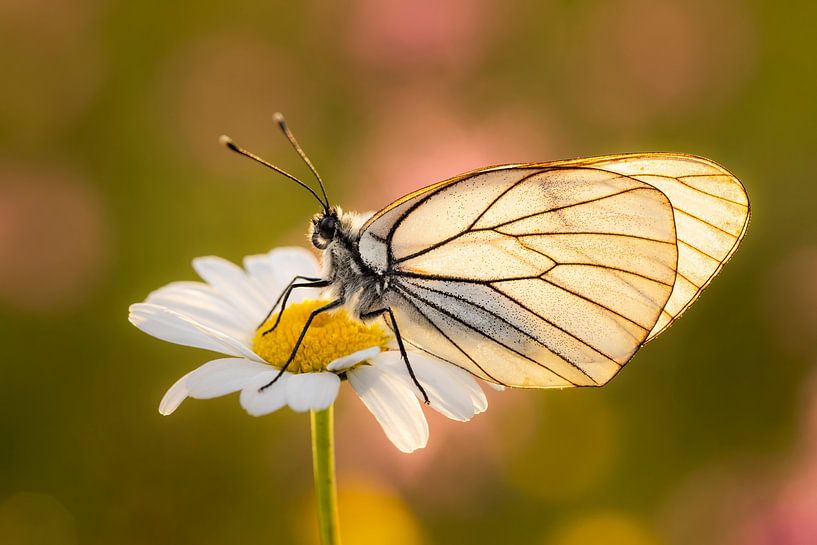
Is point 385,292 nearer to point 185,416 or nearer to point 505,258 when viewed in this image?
point 505,258

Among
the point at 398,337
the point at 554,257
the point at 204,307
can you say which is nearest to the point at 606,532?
the point at 554,257

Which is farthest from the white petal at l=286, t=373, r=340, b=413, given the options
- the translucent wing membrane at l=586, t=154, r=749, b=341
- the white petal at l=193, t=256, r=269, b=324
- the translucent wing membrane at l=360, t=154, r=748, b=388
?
the translucent wing membrane at l=586, t=154, r=749, b=341

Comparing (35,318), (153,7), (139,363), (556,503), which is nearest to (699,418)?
(556,503)

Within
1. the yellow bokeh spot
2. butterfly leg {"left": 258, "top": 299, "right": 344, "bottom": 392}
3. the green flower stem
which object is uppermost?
butterfly leg {"left": 258, "top": 299, "right": 344, "bottom": 392}

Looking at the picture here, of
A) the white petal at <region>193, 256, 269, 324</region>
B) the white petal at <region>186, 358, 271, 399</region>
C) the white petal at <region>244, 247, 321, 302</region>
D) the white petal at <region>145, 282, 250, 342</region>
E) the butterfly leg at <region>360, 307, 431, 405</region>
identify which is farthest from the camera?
the white petal at <region>244, 247, 321, 302</region>

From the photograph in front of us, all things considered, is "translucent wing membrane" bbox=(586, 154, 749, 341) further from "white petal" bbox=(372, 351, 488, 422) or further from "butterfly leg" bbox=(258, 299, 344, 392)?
"butterfly leg" bbox=(258, 299, 344, 392)

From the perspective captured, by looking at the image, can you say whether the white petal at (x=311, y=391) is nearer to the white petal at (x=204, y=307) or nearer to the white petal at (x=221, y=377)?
the white petal at (x=221, y=377)
